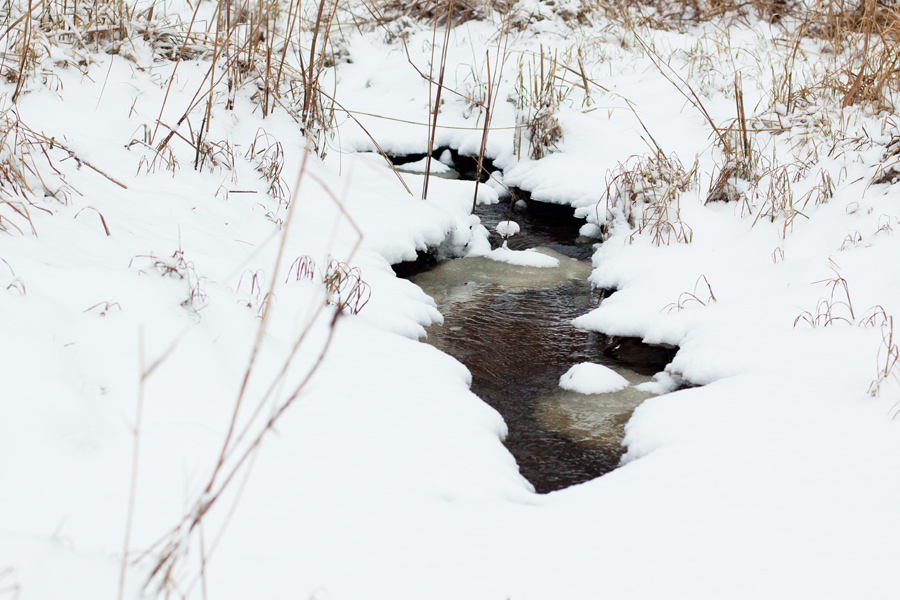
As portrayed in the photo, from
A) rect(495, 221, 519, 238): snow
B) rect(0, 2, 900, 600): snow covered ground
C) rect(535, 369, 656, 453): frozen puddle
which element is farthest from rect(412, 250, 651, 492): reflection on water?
rect(495, 221, 519, 238): snow

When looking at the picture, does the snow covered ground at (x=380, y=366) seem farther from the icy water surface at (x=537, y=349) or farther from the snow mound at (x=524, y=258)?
the icy water surface at (x=537, y=349)

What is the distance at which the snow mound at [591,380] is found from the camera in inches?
116

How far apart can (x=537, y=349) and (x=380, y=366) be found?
107cm

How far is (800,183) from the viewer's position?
4.22 metres

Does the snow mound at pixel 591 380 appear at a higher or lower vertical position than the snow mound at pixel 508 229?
lower

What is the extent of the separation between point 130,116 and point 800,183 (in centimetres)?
403

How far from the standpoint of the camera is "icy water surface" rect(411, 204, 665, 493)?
256cm

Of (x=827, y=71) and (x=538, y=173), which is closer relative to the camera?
(x=827, y=71)

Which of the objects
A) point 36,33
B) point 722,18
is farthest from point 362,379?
point 722,18

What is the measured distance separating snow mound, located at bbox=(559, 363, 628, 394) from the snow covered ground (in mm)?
276

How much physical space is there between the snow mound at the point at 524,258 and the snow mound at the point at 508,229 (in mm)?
314

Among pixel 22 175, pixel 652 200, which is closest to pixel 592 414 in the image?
pixel 652 200

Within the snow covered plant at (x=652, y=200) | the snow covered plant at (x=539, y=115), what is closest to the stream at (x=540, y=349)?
the snow covered plant at (x=652, y=200)

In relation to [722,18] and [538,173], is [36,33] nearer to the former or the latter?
[538,173]
